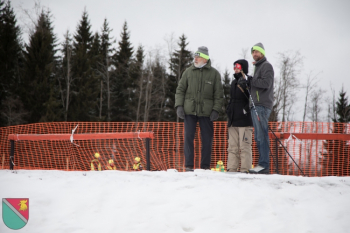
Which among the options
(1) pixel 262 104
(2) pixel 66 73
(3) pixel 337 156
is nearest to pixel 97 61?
(2) pixel 66 73

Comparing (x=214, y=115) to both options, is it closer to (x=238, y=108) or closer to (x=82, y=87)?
(x=238, y=108)

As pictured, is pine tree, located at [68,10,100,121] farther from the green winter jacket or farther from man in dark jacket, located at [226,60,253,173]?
man in dark jacket, located at [226,60,253,173]

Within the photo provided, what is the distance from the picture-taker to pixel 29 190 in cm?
337

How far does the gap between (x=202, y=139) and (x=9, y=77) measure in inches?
918

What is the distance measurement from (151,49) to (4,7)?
46.3 feet

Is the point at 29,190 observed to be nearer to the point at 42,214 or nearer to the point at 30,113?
the point at 42,214

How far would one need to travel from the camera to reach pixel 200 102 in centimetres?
485

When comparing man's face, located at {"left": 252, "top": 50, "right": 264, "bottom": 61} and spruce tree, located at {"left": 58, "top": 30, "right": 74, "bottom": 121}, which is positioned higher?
spruce tree, located at {"left": 58, "top": 30, "right": 74, "bottom": 121}

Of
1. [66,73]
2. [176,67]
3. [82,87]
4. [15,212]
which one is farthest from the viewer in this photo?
[176,67]

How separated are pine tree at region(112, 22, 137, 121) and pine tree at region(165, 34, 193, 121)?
4.01 meters

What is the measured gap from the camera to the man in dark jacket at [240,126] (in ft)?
15.2

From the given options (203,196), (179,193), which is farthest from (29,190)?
(203,196)

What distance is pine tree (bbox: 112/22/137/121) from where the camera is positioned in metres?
32.3

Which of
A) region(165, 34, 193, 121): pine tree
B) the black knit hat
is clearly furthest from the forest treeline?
the black knit hat
